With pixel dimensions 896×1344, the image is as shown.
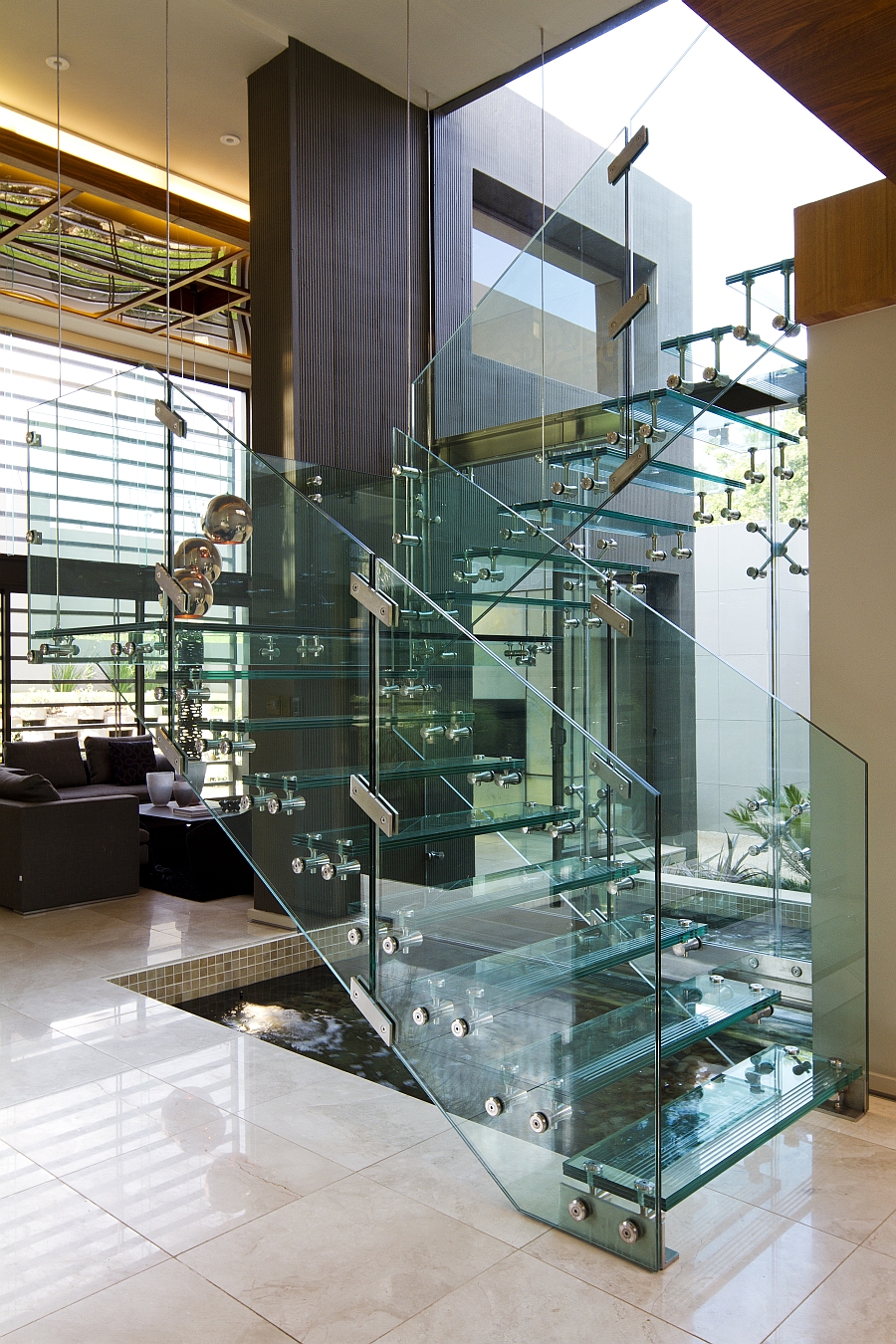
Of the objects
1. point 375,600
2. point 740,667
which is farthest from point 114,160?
point 375,600

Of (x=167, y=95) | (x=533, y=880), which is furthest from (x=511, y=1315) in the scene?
(x=167, y=95)

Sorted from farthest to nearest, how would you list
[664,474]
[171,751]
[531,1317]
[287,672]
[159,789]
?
[159,789]
[664,474]
[171,751]
[287,672]
[531,1317]

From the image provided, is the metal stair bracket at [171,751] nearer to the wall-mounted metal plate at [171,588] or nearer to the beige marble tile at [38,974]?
the wall-mounted metal plate at [171,588]

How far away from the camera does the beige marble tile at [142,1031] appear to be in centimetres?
390

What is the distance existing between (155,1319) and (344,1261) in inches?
17.4

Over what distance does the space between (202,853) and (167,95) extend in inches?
185

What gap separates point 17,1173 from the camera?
295 cm

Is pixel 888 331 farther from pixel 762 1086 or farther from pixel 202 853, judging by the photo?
pixel 202 853

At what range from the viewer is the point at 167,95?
20.5ft

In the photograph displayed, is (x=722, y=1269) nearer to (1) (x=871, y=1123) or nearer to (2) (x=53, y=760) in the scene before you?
(1) (x=871, y=1123)

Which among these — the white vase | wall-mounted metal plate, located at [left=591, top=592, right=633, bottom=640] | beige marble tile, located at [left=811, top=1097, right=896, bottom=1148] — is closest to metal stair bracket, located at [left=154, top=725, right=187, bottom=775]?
wall-mounted metal plate, located at [left=591, top=592, right=633, bottom=640]

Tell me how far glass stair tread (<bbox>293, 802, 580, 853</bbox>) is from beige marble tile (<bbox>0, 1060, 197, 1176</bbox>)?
98 cm

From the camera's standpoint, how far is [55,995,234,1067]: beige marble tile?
3.90 m

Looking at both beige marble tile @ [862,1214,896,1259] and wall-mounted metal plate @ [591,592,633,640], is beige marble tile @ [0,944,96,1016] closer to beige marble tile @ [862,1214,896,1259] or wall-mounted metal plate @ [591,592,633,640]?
wall-mounted metal plate @ [591,592,633,640]
